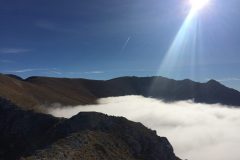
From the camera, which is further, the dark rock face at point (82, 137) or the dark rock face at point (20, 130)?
the dark rock face at point (20, 130)

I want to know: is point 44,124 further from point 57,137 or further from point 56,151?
point 56,151

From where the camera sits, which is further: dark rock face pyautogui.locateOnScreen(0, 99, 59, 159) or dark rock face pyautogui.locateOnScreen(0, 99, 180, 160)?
dark rock face pyautogui.locateOnScreen(0, 99, 59, 159)

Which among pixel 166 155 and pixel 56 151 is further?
pixel 166 155

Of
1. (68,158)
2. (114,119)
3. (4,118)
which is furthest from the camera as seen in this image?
(4,118)

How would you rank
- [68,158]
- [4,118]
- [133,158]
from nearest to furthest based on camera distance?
[68,158], [133,158], [4,118]

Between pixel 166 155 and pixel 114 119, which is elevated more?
pixel 114 119

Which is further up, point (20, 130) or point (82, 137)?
point (82, 137)

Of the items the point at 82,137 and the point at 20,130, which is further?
the point at 20,130

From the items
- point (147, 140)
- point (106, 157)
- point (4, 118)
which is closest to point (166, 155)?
point (147, 140)
